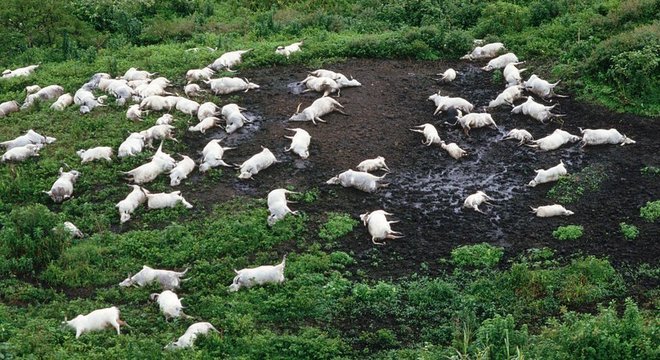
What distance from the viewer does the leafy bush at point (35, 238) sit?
1186 cm

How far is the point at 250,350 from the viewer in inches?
381

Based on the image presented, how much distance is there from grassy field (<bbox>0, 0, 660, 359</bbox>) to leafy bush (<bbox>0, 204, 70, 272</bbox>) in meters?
0.02

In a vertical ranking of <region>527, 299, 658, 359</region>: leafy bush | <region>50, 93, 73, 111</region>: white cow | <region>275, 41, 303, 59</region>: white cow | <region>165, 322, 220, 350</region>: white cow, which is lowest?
<region>50, 93, 73, 111</region>: white cow

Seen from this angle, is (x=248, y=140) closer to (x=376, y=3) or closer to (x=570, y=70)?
(x=570, y=70)

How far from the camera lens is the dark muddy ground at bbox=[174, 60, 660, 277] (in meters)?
11.9

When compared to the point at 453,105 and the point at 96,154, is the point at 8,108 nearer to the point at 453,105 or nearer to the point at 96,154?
the point at 96,154

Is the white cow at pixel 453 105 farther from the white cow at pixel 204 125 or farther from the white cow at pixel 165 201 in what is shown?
the white cow at pixel 165 201

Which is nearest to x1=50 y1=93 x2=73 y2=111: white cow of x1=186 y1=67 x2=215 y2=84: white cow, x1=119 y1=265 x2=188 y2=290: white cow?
x1=186 y1=67 x2=215 y2=84: white cow

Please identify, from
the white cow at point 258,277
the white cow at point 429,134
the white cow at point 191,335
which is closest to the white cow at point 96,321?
the white cow at point 191,335

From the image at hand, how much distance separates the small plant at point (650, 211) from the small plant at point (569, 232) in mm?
991

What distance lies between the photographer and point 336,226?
40.4 ft

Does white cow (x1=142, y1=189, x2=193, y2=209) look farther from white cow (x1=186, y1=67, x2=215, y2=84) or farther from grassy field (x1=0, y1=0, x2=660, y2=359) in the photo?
white cow (x1=186, y1=67, x2=215, y2=84)

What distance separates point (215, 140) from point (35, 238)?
3974 millimetres

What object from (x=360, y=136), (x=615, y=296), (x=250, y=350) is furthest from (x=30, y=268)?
(x=615, y=296)
